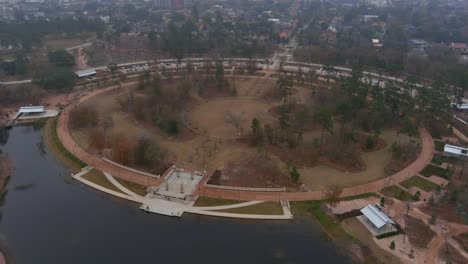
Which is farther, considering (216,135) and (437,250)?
(216,135)

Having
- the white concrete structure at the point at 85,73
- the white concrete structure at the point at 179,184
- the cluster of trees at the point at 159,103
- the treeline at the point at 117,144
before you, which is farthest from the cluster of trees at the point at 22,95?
the white concrete structure at the point at 179,184

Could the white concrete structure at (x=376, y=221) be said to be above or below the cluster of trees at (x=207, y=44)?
below

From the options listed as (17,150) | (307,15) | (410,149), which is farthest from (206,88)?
(307,15)

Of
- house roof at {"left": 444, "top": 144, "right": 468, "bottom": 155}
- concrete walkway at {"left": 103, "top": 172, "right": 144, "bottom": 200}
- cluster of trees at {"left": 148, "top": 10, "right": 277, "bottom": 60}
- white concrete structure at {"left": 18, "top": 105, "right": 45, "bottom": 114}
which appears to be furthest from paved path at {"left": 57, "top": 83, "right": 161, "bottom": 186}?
house roof at {"left": 444, "top": 144, "right": 468, "bottom": 155}

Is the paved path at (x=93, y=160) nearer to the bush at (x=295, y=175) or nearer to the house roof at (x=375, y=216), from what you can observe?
the bush at (x=295, y=175)

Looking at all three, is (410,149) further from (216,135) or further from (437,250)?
(216,135)

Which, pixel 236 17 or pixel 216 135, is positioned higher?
pixel 236 17

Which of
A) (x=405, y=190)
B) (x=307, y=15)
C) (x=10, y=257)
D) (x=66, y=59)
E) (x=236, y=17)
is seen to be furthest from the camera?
(x=307, y=15)
